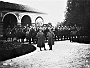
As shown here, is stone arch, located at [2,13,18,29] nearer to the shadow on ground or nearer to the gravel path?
the shadow on ground

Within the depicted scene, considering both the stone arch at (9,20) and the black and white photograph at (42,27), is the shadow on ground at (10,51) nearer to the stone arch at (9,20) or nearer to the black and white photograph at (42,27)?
the black and white photograph at (42,27)

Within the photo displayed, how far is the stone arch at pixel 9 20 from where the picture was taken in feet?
108

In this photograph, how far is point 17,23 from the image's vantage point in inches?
1355

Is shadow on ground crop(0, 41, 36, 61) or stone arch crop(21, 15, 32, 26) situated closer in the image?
shadow on ground crop(0, 41, 36, 61)

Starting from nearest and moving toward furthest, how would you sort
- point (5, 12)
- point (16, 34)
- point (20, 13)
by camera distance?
1. point (16, 34)
2. point (5, 12)
3. point (20, 13)

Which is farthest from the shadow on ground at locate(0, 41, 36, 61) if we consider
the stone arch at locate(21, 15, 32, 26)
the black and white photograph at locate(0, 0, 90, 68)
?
the stone arch at locate(21, 15, 32, 26)

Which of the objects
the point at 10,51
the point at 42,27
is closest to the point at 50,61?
the point at 10,51

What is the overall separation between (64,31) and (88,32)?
424 cm

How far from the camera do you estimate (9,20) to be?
109 ft

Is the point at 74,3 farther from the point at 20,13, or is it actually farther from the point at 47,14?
the point at 20,13

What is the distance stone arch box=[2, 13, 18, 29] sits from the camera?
108 feet

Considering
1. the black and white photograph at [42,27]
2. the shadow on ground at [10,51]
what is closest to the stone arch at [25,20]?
the black and white photograph at [42,27]

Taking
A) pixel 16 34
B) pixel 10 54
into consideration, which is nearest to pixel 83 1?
pixel 16 34

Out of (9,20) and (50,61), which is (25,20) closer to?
(9,20)
